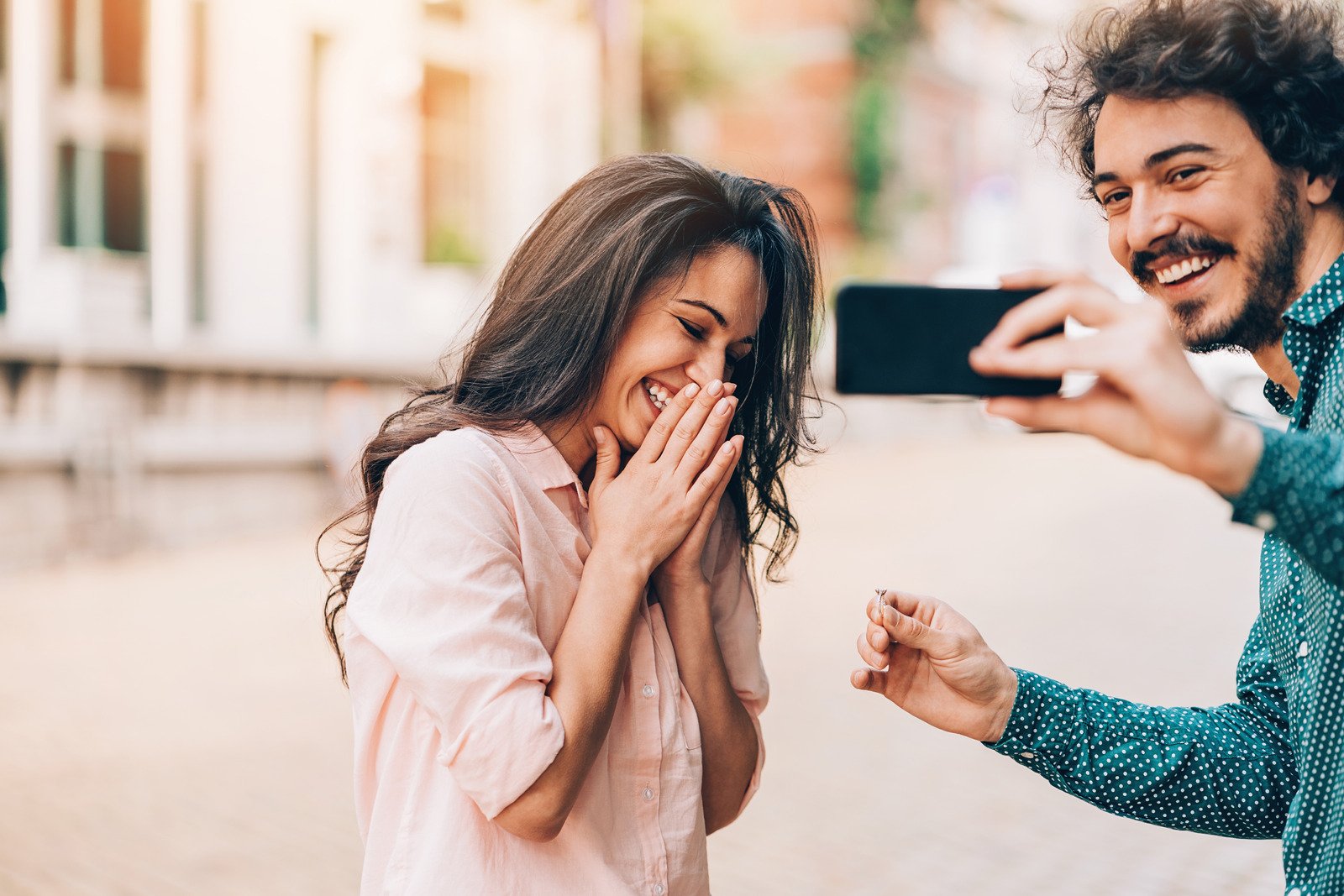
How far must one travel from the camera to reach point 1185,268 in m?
1.75

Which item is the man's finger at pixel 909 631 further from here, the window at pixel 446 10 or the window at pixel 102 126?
the window at pixel 446 10

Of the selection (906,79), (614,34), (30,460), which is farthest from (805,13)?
(30,460)

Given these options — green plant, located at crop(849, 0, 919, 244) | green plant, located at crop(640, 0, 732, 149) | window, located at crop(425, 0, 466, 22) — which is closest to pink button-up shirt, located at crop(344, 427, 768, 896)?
window, located at crop(425, 0, 466, 22)

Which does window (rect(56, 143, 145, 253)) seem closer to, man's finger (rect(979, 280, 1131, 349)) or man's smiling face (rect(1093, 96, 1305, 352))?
man's smiling face (rect(1093, 96, 1305, 352))

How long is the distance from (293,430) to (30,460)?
2640mm

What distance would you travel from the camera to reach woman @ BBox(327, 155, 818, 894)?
162cm

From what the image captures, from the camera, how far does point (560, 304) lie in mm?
1894

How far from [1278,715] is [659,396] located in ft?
3.32

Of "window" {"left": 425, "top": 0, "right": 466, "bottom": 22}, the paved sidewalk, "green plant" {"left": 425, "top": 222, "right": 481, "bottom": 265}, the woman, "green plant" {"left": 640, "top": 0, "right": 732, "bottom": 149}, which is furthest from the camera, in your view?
"green plant" {"left": 640, "top": 0, "right": 732, "bottom": 149}

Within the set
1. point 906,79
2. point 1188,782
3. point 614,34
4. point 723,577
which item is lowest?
point 1188,782

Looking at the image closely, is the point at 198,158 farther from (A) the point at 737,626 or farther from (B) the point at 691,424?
(B) the point at 691,424

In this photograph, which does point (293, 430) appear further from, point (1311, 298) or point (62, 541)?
point (1311, 298)

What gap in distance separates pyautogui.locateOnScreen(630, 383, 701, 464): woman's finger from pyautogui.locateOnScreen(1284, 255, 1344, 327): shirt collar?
77 cm

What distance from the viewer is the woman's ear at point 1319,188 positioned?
177cm
